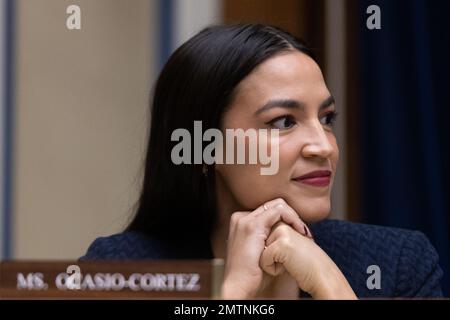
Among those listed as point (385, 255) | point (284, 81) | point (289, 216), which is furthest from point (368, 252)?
point (284, 81)

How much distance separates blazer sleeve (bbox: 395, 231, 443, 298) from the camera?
0.94 metres

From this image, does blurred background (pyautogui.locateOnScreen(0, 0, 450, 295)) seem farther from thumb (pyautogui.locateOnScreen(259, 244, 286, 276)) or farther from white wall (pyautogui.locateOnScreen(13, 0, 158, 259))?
thumb (pyautogui.locateOnScreen(259, 244, 286, 276))

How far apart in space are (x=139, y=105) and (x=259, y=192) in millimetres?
185

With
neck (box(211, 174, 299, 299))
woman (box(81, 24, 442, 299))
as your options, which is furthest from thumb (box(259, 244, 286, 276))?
neck (box(211, 174, 299, 299))

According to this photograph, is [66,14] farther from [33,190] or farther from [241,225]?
[241,225]

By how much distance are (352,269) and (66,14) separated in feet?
1.56

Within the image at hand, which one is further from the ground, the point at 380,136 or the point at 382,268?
the point at 380,136

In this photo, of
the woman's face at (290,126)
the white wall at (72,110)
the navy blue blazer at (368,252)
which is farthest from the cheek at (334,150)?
the white wall at (72,110)

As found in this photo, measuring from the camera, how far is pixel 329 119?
89cm

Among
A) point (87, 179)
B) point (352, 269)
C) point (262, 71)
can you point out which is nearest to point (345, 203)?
point (352, 269)

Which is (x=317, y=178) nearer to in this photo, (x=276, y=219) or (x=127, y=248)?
(x=276, y=219)

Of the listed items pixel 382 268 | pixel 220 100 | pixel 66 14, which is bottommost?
pixel 382 268
